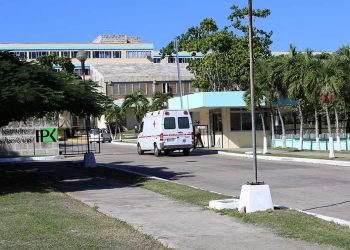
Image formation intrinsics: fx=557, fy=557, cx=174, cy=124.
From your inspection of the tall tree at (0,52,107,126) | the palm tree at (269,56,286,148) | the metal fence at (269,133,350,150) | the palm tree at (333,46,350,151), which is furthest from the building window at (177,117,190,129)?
the tall tree at (0,52,107,126)

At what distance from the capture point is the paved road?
12.2m

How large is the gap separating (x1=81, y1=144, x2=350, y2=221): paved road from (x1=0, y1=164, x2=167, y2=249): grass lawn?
13.6 ft

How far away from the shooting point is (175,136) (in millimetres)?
30844

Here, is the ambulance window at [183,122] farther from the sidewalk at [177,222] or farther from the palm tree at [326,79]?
the sidewalk at [177,222]

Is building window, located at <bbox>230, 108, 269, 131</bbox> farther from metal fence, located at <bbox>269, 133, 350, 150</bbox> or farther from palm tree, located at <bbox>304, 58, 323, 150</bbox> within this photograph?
palm tree, located at <bbox>304, 58, 323, 150</bbox>

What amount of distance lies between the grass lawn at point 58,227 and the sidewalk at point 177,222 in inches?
14.3

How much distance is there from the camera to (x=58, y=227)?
8891mm

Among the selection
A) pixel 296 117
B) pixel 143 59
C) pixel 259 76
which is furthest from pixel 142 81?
Answer: pixel 259 76

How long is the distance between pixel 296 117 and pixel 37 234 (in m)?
32.4

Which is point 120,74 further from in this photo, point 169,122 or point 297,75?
point 297,75

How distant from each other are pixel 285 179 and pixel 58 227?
33.8ft

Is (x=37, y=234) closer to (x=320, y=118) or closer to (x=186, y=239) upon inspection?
(x=186, y=239)

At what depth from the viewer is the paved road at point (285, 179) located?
12.2 m

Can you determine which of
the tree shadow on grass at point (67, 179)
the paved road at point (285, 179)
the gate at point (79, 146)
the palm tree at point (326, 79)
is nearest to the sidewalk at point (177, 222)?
the tree shadow on grass at point (67, 179)
